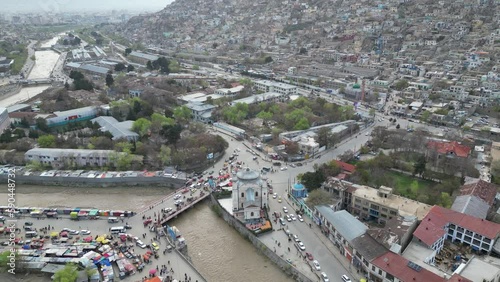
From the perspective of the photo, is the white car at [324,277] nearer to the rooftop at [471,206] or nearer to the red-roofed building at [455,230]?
the red-roofed building at [455,230]

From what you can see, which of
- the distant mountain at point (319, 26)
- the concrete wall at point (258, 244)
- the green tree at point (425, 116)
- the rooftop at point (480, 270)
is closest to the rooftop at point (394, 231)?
the rooftop at point (480, 270)

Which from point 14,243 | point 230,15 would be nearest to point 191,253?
point 14,243

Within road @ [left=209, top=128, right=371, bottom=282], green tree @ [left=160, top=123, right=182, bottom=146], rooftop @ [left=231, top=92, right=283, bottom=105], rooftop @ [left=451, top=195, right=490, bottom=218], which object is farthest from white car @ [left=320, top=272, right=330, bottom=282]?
rooftop @ [left=231, top=92, right=283, bottom=105]

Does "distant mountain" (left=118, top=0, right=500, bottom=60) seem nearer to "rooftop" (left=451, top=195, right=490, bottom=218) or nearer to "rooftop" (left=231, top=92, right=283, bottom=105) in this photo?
"rooftop" (left=231, top=92, right=283, bottom=105)

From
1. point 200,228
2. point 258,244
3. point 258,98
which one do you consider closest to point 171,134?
point 200,228

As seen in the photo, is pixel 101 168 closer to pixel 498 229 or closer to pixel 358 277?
pixel 358 277

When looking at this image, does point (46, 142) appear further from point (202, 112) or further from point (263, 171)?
point (263, 171)
